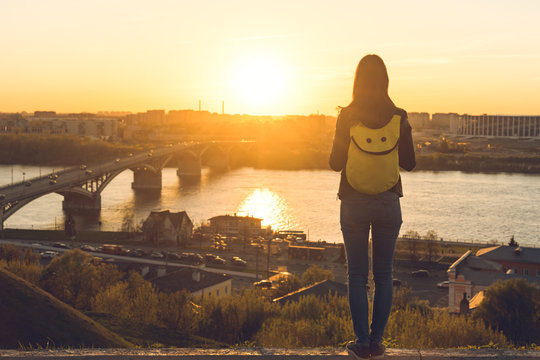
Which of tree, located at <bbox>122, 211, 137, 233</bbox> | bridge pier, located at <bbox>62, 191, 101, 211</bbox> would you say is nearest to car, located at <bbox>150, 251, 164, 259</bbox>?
tree, located at <bbox>122, 211, 137, 233</bbox>

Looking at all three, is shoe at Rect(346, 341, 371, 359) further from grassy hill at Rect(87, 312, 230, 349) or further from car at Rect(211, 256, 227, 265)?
car at Rect(211, 256, 227, 265)

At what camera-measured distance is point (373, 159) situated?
1735 millimetres

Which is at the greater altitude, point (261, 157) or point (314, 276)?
point (261, 157)

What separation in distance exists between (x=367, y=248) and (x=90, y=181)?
28.5m

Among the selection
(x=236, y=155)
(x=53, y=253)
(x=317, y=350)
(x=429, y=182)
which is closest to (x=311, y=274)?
(x=53, y=253)

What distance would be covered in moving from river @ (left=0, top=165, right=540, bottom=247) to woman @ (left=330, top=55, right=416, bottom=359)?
738 inches

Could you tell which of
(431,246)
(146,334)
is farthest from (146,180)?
(146,334)

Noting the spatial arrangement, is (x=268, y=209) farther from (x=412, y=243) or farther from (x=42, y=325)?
(x=42, y=325)

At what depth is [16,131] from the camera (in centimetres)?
7194

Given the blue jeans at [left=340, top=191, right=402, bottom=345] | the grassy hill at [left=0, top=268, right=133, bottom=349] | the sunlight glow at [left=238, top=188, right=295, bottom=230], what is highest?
the blue jeans at [left=340, top=191, right=402, bottom=345]

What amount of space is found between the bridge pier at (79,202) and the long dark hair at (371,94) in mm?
26358

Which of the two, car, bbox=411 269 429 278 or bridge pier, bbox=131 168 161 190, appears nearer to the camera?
car, bbox=411 269 429 278

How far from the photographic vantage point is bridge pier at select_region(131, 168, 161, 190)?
3441cm

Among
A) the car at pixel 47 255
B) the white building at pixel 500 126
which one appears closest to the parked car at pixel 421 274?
the car at pixel 47 255
